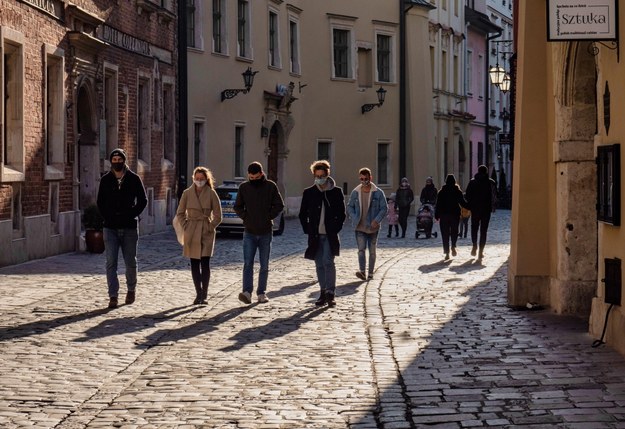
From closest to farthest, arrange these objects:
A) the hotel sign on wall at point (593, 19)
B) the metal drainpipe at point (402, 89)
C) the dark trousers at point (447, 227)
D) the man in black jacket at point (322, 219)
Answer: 1. the hotel sign on wall at point (593, 19)
2. the man in black jacket at point (322, 219)
3. the dark trousers at point (447, 227)
4. the metal drainpipe at point (402, 89)

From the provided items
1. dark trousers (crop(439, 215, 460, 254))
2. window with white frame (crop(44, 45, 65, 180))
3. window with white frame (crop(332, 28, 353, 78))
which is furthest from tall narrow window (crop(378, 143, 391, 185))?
window with white frame (crop(44, 45, 65, 180))

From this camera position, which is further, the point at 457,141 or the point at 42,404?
the point at 457,141

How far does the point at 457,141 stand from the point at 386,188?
9270mm

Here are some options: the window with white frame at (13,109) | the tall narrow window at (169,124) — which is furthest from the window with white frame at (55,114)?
the tall narrow window at (169,124)

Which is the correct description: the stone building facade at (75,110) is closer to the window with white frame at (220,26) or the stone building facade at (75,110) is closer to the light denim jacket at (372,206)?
the window with white frame at (220,26)

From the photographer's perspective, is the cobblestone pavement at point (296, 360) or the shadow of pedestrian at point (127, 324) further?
the shadow of pedestrian at point (127, 324)

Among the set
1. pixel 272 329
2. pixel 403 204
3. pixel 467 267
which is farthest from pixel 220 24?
pixel 272 329

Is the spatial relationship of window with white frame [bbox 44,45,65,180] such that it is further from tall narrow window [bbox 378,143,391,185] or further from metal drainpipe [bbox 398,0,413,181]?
metal drainpipe [bbox 398,0,413,181]

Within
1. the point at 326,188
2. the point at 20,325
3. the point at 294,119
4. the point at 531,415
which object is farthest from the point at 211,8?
the point at 531,415

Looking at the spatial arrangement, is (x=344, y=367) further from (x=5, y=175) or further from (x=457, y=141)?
(x=457, y=141)

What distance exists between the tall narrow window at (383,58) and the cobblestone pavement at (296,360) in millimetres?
31804

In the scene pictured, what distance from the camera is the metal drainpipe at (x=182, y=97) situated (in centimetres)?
3603

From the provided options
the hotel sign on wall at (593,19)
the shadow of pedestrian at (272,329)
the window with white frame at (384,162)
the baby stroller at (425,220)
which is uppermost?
the hotel sign on wall at (593,19)

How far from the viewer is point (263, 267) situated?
16.9 meters
